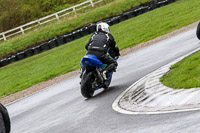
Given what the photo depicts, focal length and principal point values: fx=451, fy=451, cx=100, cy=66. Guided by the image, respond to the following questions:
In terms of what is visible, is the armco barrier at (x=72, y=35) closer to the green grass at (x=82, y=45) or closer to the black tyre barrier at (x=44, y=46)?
the black tyre barrier at (x=44, y=46)

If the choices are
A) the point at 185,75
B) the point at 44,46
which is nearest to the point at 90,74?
the point at 185,75

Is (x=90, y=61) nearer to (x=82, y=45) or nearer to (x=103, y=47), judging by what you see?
(x=103, y=47)

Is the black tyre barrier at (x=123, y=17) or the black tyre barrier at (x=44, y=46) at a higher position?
the black tyre barrier at (x=123, y=17)

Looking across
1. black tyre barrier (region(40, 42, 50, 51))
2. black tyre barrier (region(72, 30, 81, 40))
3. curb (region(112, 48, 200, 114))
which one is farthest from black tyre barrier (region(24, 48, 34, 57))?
curb (region(112, 48, 200, 114))

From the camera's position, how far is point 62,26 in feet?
143

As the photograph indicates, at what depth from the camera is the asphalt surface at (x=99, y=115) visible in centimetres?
703

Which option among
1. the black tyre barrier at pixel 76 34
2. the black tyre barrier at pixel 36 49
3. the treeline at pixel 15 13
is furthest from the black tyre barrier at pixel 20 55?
the treeline at pixel 15 13

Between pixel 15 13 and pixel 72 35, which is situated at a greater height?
pixel 15 13

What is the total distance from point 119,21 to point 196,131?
3281 centimetres

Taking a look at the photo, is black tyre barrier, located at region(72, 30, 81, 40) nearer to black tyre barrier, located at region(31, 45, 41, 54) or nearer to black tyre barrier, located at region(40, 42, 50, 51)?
black tyre barrier, located at region(40, 42, 50, 51)

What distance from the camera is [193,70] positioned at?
401 inches

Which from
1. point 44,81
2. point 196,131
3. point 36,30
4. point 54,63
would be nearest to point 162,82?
point 196,131

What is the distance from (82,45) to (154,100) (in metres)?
23.3

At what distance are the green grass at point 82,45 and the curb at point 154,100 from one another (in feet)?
40.2
